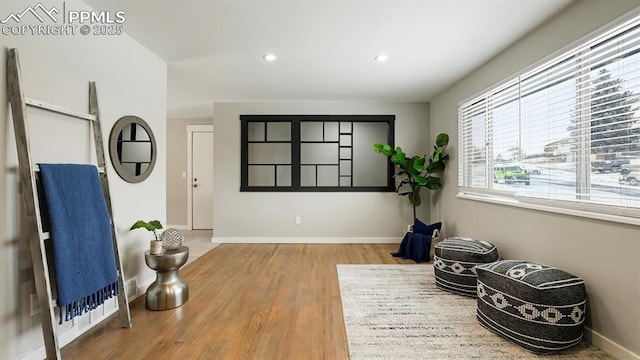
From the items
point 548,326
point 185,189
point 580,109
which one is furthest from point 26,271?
point 185,189

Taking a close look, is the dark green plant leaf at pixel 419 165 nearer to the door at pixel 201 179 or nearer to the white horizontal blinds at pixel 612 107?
the white horizontal blinds at pixel 612 107

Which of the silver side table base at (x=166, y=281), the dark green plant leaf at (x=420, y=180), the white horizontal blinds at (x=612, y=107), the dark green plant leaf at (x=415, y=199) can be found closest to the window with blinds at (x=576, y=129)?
the white horizontal blinds at (x=612, y=107)

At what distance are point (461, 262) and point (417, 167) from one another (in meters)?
1.93

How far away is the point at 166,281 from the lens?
8.08 ft

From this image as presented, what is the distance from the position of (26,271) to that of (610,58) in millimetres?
3734

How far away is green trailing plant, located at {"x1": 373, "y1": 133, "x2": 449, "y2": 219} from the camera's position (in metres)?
4.25

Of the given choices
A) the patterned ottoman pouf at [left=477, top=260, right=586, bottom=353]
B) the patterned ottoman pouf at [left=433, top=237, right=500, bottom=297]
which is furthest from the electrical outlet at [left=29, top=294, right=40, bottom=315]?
the patterned ottoman pouf at [left=433, top=237, right=500, bottom=297]

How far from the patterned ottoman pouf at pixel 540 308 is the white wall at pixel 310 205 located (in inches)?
115

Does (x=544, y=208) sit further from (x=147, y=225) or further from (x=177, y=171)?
(x=177, y=171)

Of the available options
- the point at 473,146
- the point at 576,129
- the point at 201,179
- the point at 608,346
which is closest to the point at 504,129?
the point at 473,146

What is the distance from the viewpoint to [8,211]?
1.56 meters

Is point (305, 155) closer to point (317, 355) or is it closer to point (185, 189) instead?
point (185, 189)

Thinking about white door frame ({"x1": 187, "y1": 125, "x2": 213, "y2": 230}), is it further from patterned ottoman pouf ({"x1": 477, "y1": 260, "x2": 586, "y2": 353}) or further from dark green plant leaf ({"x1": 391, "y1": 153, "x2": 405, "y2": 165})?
patterned ottoman pouf ({"x1": 477, "y1": 260, "x2": 586, "y2": 353})

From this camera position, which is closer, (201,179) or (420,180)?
(420,180)
